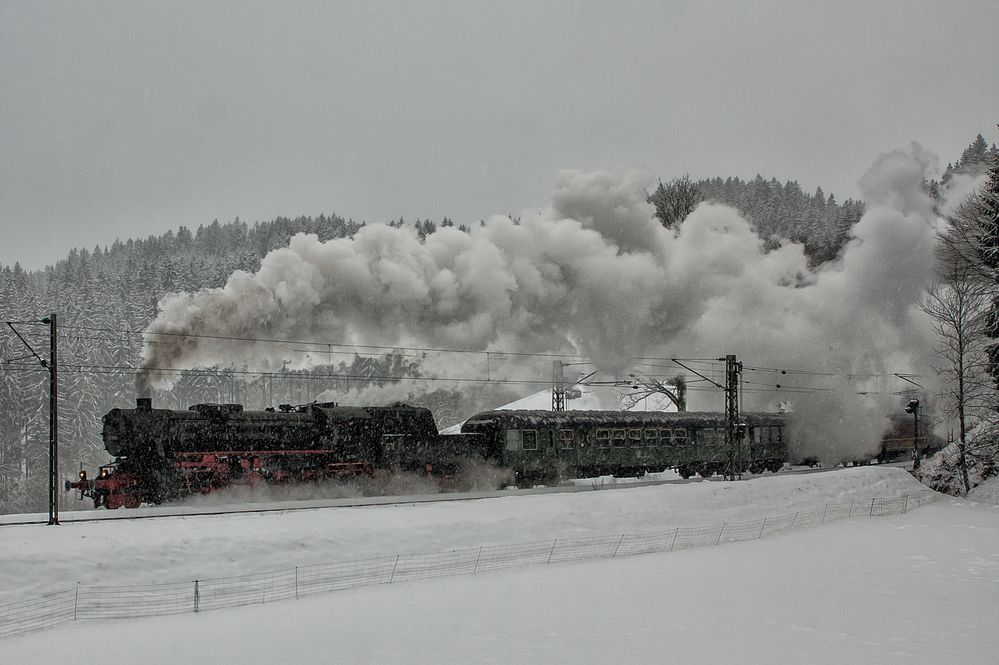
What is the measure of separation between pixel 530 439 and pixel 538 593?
586 inches

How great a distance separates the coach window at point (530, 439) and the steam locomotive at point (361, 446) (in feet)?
0.14

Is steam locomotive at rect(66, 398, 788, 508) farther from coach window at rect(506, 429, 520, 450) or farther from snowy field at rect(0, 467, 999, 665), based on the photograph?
snowy field at rect(0, 467, 999, 665)

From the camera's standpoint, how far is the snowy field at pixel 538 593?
1298 cm

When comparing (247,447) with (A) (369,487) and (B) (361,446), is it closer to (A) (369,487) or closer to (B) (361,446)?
(B) (361,446)

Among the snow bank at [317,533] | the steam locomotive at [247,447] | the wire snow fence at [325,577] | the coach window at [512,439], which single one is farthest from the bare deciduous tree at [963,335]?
the steam locomotive at [247,447]

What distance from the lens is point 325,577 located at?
59.2 feet

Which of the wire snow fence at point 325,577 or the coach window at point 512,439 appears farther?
the coach window at point 512,439

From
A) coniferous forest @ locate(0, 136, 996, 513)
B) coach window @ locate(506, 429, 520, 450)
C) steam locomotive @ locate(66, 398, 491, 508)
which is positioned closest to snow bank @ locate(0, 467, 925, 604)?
steam locomotive @ locate(66, 398, 491, 508)

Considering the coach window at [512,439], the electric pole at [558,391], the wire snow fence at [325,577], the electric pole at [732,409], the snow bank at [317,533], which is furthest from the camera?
the electric pole at [558,391]

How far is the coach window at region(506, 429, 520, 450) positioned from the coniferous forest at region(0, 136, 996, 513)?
6772 mm

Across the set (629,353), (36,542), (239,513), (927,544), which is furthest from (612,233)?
(36,542)

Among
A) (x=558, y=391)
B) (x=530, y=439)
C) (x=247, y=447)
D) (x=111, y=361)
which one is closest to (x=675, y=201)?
(x=558, y=391)

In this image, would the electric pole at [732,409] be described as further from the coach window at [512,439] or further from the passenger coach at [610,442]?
the coach window at [512,439]

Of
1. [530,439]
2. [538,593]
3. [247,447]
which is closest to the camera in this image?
[538,593]
